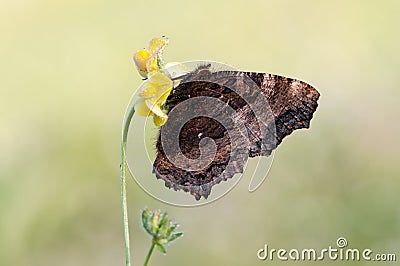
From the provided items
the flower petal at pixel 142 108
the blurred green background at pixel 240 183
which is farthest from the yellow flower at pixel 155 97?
the blurred green background at pixel 240 183

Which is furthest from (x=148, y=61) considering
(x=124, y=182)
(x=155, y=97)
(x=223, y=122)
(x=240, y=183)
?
(x=240, y=183)

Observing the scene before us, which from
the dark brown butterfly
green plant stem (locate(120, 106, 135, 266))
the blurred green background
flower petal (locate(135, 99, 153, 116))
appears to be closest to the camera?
green plant stem (locate(120, 106, 135, 266))

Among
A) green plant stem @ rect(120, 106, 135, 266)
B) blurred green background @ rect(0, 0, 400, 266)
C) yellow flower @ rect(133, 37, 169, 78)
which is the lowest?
green plant stem @ rect(120, 106, 135, 266)

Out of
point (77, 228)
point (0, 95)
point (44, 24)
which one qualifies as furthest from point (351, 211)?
point (44, 24)

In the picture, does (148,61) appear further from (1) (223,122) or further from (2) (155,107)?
(1) (223,122)

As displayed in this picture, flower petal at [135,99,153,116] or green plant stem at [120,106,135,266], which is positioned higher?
flower petal at [135,99,153,116]

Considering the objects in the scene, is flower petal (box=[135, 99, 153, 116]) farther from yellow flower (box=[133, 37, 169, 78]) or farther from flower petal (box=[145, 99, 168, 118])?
yellow flower (box=[133, 37, 169, 78])

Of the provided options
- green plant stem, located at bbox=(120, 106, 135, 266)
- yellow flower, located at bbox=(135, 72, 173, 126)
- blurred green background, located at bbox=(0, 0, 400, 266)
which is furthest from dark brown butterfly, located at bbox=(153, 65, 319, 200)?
blurred green background, located at bbox=(0, 0, 400, 266)

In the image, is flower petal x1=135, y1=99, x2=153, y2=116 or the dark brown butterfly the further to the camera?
the dark brown butterfly

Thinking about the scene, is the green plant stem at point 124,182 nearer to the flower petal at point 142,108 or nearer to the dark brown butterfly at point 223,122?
the flower petal at point 142,108
